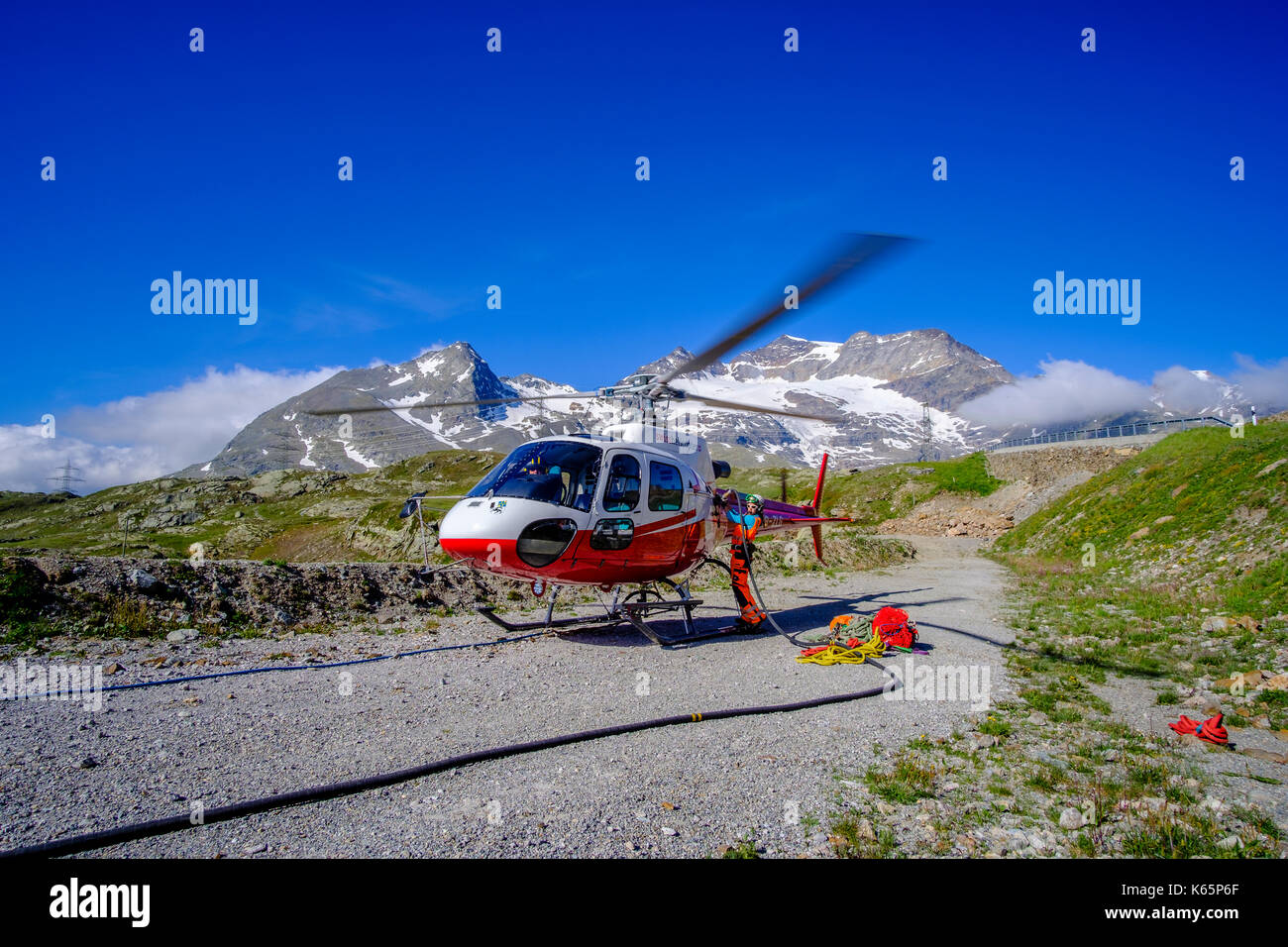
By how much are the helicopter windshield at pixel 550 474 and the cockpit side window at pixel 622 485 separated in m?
0.35

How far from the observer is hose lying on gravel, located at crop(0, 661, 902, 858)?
4406mm

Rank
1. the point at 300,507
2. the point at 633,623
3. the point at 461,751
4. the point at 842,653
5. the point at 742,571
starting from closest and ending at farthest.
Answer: the point at 461,751 → the point at 842,653 → the point at 633,623 → the point at 742,571 → the point at 300,507

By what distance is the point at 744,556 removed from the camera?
595 inches

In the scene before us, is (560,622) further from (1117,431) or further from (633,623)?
(1117,431)

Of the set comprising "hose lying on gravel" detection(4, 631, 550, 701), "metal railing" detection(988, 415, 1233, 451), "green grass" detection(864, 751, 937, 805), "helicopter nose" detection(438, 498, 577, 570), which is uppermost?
"metal railing" detection(988, 415, 1233, 451)

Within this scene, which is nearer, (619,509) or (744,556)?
(619,509)

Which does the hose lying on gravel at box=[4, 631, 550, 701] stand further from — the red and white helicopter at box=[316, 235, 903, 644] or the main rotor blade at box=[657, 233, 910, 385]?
the main rotor blade at box=[657, 233, 910, 385]

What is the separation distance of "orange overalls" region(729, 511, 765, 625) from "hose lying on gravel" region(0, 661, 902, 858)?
589 centimetres

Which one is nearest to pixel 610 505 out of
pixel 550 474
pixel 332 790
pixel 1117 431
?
pixel 550 474

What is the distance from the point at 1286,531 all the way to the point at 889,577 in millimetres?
12753

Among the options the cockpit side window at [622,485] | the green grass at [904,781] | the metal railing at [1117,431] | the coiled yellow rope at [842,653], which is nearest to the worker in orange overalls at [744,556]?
the coiled yellow rope at [842,653]

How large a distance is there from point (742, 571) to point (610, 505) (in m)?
4.52

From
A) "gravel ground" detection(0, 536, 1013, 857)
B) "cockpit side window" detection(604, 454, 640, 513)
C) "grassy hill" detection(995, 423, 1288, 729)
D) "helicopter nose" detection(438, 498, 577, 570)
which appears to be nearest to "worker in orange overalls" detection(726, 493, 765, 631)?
"gravel ground" detection(0, 536, 1013, 857)

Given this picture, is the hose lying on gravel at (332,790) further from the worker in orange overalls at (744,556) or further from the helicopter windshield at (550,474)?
the worker in orange overalls at (744,556)
